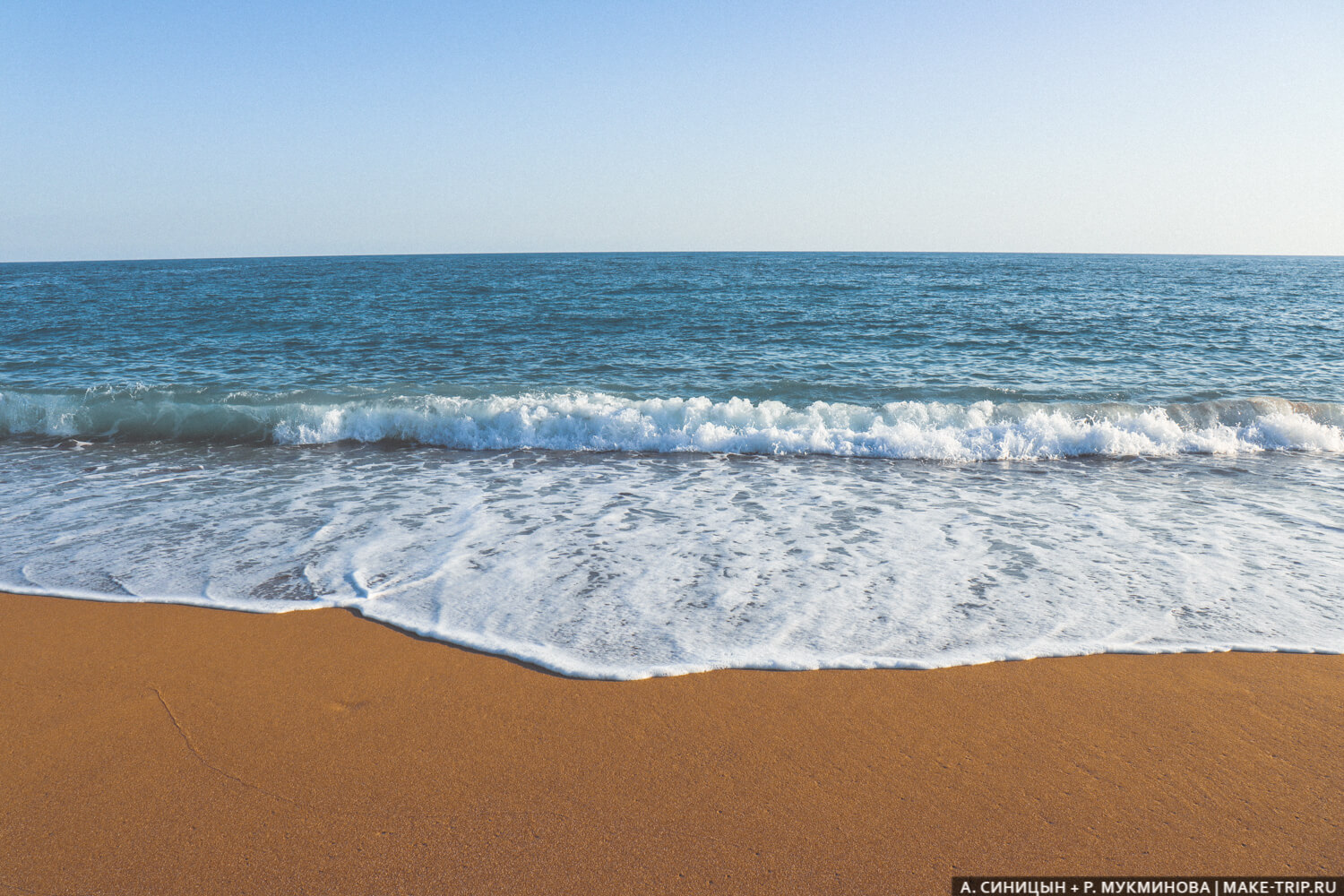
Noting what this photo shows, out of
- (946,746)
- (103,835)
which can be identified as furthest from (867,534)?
(103,835)

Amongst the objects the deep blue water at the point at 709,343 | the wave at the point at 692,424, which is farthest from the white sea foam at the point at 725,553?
the deep blue water at the point at 709,343

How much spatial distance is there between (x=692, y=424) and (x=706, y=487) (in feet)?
7.46

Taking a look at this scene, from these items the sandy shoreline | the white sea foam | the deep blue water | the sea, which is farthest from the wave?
the sandy shoreline

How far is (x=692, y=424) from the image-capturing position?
355 inches

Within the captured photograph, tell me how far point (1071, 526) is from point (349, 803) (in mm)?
5163

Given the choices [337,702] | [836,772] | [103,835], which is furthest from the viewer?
[337,702]

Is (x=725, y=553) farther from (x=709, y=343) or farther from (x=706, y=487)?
(x=709, y=343)

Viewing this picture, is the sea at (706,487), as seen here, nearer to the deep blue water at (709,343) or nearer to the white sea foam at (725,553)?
the white sea foam at (725,553)

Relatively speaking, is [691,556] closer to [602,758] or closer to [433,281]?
[602,758]

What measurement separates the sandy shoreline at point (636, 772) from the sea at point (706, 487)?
307 mm

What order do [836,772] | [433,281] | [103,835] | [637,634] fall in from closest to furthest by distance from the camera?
[103,835]
[836,772]
[637,634]
[433,281]

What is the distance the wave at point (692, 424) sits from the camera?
27.8 ft

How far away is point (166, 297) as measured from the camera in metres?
28.0

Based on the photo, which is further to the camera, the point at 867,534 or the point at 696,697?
the point at 867,534
